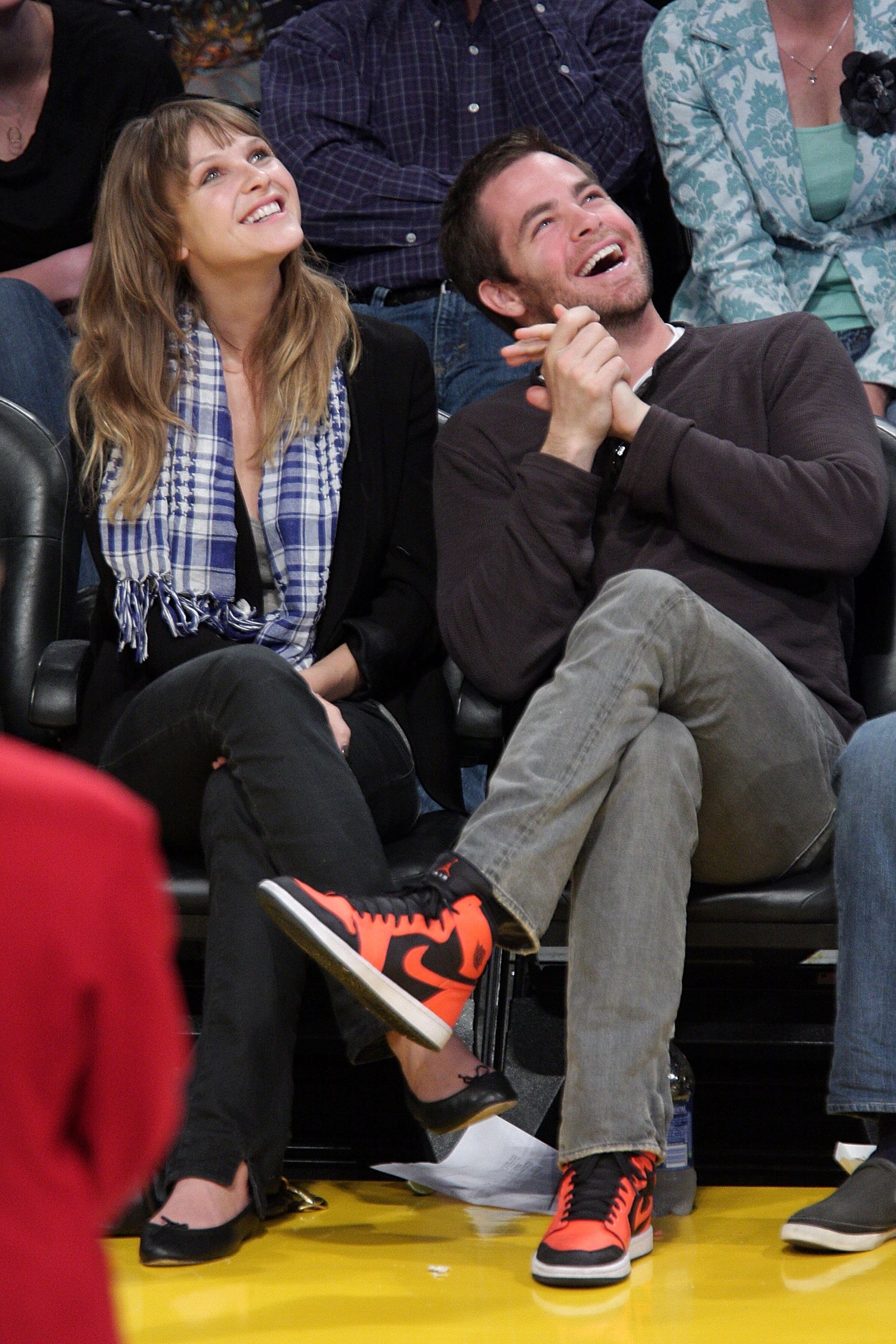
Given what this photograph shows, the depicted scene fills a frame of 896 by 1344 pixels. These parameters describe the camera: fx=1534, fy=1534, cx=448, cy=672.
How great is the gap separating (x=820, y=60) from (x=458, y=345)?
82 cm

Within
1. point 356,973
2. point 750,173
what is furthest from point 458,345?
point 356,973

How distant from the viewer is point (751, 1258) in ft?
5.09

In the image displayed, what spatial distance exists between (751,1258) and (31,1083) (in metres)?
1.19

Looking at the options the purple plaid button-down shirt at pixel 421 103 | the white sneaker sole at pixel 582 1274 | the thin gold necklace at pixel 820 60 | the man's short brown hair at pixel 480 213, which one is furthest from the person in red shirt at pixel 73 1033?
the thin gold necklace at pixel 820 60

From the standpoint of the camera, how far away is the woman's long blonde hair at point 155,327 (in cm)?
214

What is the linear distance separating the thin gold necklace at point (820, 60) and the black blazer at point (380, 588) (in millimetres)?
1011

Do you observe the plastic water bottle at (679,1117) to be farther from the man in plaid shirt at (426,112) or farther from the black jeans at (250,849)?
the man in plaid shirt at (426,112)

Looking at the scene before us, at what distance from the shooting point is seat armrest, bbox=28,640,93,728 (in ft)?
6.37

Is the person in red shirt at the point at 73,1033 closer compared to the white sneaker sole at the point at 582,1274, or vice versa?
the person in red shirt at the point at 73,1033

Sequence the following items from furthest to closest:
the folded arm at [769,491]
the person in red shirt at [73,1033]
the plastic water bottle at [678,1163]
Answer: the folded arm at [769,491], the plastic water bottle at [678,1163], the person in red shirt at [73,1033]

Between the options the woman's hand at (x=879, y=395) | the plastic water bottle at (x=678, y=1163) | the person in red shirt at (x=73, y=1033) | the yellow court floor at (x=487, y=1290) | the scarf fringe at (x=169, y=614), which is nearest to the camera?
the person in red shirt at (x=73, y=1033)

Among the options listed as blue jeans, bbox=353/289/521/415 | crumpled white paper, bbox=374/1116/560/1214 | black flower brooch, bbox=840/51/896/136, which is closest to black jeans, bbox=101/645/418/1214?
crumpled white paper, bbox=374/1116/560/1214

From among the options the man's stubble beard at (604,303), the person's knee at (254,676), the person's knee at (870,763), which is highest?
the man's stubble beard at (604,303)

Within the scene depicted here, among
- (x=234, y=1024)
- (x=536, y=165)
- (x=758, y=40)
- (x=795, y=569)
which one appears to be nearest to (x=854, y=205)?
(x=758, y=40)
